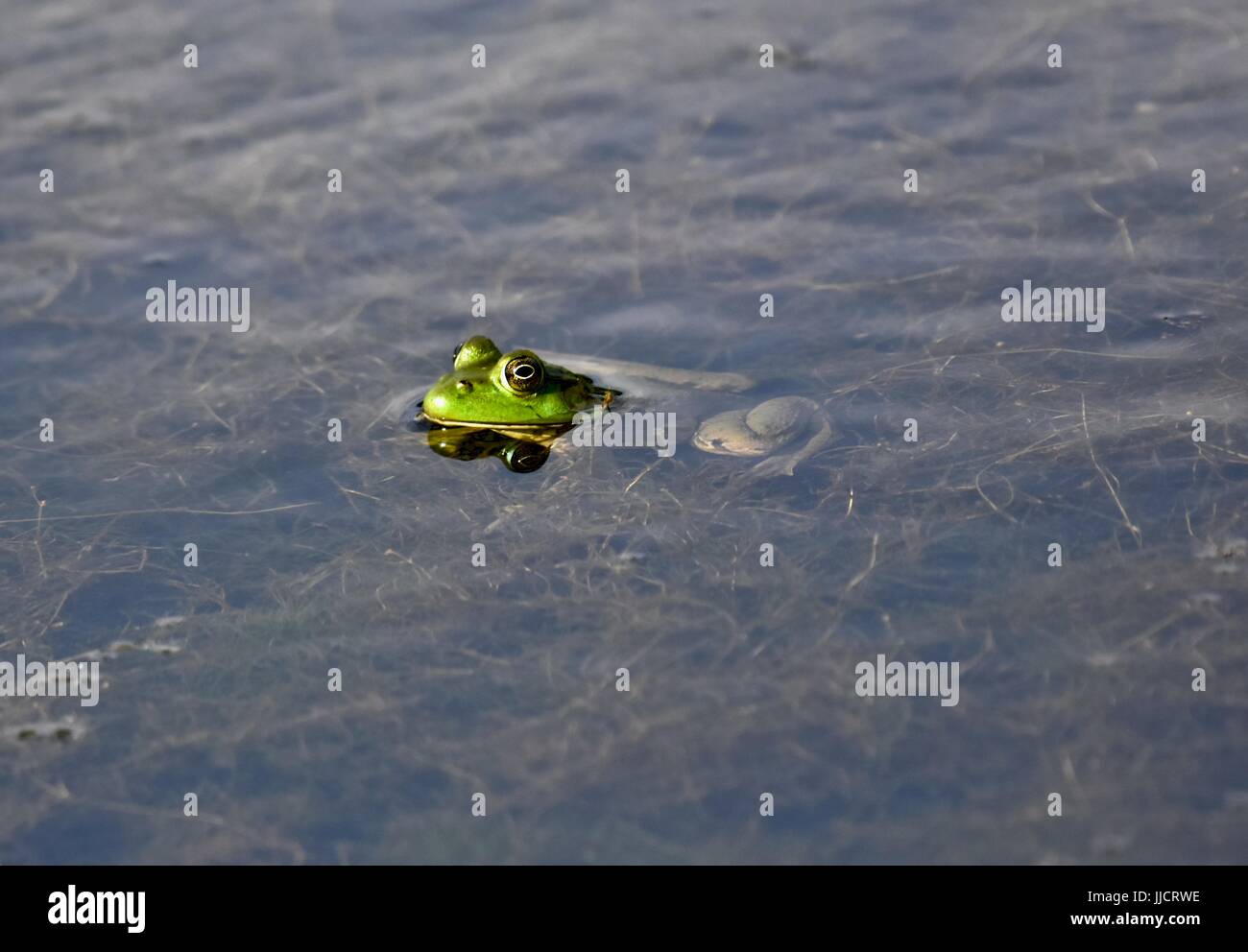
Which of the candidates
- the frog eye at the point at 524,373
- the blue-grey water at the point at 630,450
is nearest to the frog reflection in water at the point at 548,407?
the frog eye at the point at 524,373

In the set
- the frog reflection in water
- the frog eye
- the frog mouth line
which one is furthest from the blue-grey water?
the frog eye

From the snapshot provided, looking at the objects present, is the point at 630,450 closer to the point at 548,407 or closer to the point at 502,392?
the point at 548,407

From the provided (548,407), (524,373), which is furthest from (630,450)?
(524,373)

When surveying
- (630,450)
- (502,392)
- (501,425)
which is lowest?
(630,450)

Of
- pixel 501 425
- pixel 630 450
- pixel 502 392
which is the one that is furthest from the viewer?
pixel 501 425
